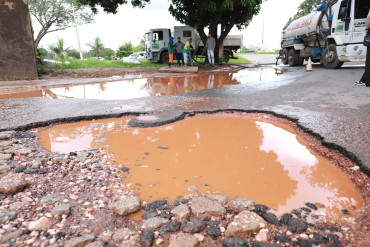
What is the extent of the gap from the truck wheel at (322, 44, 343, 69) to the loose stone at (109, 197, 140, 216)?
10142mm

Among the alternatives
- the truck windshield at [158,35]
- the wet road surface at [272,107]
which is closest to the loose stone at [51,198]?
the wet road surface at [272,107]

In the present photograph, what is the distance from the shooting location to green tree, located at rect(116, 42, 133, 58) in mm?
37219

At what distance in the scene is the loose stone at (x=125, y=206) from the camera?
66.1 inches

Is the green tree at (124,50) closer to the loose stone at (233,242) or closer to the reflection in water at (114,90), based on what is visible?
the reflection in water at (114,90)

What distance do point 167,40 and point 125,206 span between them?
17.8 metres

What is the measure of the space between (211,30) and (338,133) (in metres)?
13.2

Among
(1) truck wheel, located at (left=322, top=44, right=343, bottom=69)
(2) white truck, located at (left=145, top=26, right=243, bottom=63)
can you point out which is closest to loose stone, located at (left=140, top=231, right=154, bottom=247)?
(1) truck wheel, located at (left=322, top=44, right=343, bottom=69)

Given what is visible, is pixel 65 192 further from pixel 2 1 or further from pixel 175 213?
pixel 2 1

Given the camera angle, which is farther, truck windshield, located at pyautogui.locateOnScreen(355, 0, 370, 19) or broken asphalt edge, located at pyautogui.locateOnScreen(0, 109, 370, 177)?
truck windshield, located at pyautogui.locateOnScreen(355, 0, 370, 19)

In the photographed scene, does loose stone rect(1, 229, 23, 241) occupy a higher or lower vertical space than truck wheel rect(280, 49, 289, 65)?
lower

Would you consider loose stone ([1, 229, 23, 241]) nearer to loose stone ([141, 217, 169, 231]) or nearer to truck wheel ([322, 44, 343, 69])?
loose stone ([141, 217, 169, 231])

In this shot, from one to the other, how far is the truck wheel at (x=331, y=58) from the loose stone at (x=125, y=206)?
10.1 m

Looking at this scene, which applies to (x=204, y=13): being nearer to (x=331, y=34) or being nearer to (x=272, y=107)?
(x=331, y=34)

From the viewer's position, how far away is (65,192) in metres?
1.93
